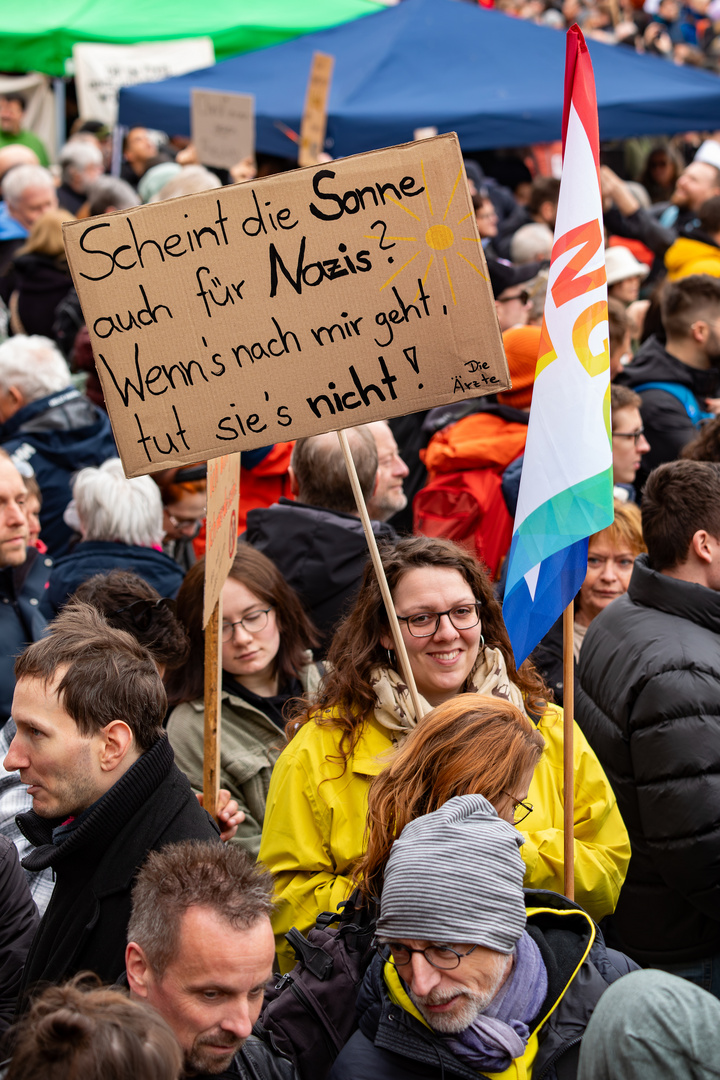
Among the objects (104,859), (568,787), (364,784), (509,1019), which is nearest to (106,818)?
(104,859)

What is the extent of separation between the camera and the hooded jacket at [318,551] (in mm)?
3789

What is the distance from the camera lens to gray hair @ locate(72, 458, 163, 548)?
160 inches

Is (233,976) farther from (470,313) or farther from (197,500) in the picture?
(197,500)

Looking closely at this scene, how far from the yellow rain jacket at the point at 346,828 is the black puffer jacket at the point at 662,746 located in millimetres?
216

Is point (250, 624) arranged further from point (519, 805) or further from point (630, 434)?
point (630, 434)

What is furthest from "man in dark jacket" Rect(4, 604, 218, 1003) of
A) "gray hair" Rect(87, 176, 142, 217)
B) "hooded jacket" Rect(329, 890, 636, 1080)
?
"gray hair" Rect(87, 176, 142, 217)

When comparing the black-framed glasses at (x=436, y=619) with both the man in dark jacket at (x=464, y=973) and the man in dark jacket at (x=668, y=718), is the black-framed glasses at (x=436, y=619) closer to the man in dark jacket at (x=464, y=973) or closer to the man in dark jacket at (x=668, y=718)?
the man in dark jacket at (x=668, y=718)

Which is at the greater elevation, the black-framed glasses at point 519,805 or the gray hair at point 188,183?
the gray hair at point 188,183

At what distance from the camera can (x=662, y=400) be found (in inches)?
205

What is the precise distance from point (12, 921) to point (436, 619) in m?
1.19

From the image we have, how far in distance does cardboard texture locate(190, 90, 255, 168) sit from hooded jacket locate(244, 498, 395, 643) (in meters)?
5.36

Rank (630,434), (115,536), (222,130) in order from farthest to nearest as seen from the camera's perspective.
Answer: (222,130) < (630,434) < (115,536)

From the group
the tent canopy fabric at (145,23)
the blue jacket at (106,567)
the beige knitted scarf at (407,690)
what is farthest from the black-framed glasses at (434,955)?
the tent canopy fabric at (145,23)

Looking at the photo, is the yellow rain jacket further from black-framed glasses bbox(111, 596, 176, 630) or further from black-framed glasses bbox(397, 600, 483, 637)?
black-framed glasses bbox(111, 596, 176, 630)
